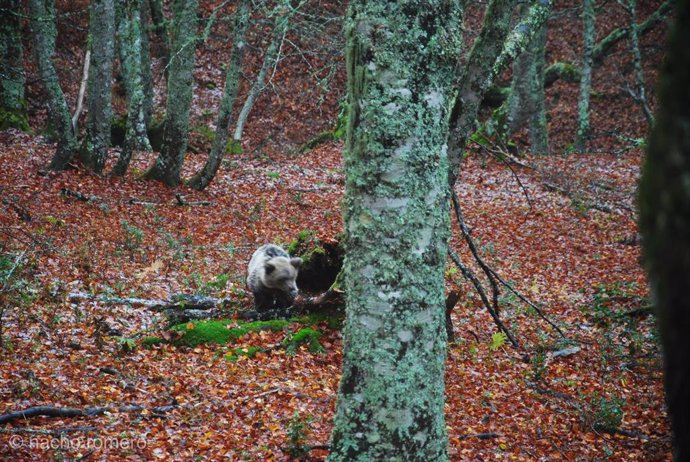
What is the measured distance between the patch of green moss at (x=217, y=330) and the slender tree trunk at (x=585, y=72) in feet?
62.0

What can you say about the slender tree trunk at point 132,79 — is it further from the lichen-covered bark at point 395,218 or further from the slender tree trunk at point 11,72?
the lichen-covered bark at point 395,218

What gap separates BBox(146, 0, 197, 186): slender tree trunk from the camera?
1611cm

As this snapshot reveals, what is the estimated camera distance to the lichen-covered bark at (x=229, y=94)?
15547mm

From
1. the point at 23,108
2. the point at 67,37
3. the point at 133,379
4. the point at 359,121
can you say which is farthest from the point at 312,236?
the point at 67,37

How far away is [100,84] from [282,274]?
9740mm

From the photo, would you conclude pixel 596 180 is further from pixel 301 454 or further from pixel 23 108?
pixel 23 108

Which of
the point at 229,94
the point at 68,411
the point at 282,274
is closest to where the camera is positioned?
the point at 68,411

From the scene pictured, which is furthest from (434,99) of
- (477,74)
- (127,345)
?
(127,345)

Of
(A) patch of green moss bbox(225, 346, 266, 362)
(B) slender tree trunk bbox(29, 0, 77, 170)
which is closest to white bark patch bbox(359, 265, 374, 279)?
(A) patch of green moss bbox(225, 346, 266, 362)

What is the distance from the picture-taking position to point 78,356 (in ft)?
23.9

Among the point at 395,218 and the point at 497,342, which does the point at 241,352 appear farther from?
the point at 395,218

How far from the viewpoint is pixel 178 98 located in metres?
16.2

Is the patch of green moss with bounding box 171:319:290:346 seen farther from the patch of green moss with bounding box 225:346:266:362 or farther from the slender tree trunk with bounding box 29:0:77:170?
the slender tree trunk with bounding box 29:0:77:170

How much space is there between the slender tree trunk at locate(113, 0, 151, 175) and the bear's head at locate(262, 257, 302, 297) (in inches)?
366
